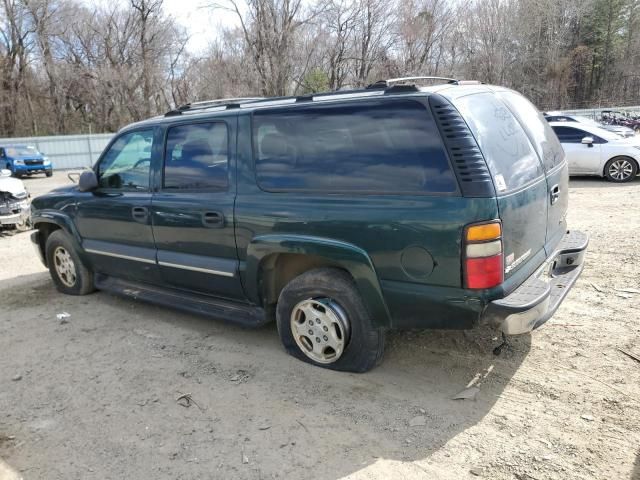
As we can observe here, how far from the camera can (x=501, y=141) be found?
3.27 m

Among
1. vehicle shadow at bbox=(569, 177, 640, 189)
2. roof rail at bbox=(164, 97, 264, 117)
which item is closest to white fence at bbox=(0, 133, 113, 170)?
vehicle shadow at bbox=(569, 177, 640, 189)

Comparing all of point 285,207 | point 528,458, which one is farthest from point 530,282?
point 285,207

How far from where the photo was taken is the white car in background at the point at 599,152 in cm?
1196

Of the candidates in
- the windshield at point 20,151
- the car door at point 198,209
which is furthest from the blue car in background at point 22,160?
the car door at point 198,209

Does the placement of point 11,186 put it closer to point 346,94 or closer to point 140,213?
point 140,213

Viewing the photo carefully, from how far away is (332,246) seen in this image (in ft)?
11.2

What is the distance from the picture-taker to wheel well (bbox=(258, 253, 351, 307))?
385 centimetres

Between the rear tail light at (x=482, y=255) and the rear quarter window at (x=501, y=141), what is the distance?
264 mm

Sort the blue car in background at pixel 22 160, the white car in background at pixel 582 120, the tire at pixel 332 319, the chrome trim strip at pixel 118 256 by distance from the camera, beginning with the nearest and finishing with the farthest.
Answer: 1. the tire at pixel 332 319
2. the chrome trim strip at pixel 118 256
3. the white car in background at pixel 582 120
4. the blue car in background at pixel 22 160

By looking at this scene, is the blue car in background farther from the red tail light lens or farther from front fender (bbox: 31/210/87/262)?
the red tail light lens

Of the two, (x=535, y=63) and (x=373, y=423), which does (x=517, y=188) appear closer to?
(x=373, y=423)

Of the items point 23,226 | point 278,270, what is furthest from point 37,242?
point 23,226

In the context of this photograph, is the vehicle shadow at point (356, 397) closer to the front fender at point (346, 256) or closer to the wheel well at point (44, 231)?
the front fender at point (346, 256)

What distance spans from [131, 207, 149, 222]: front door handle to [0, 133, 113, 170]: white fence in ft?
82.3
